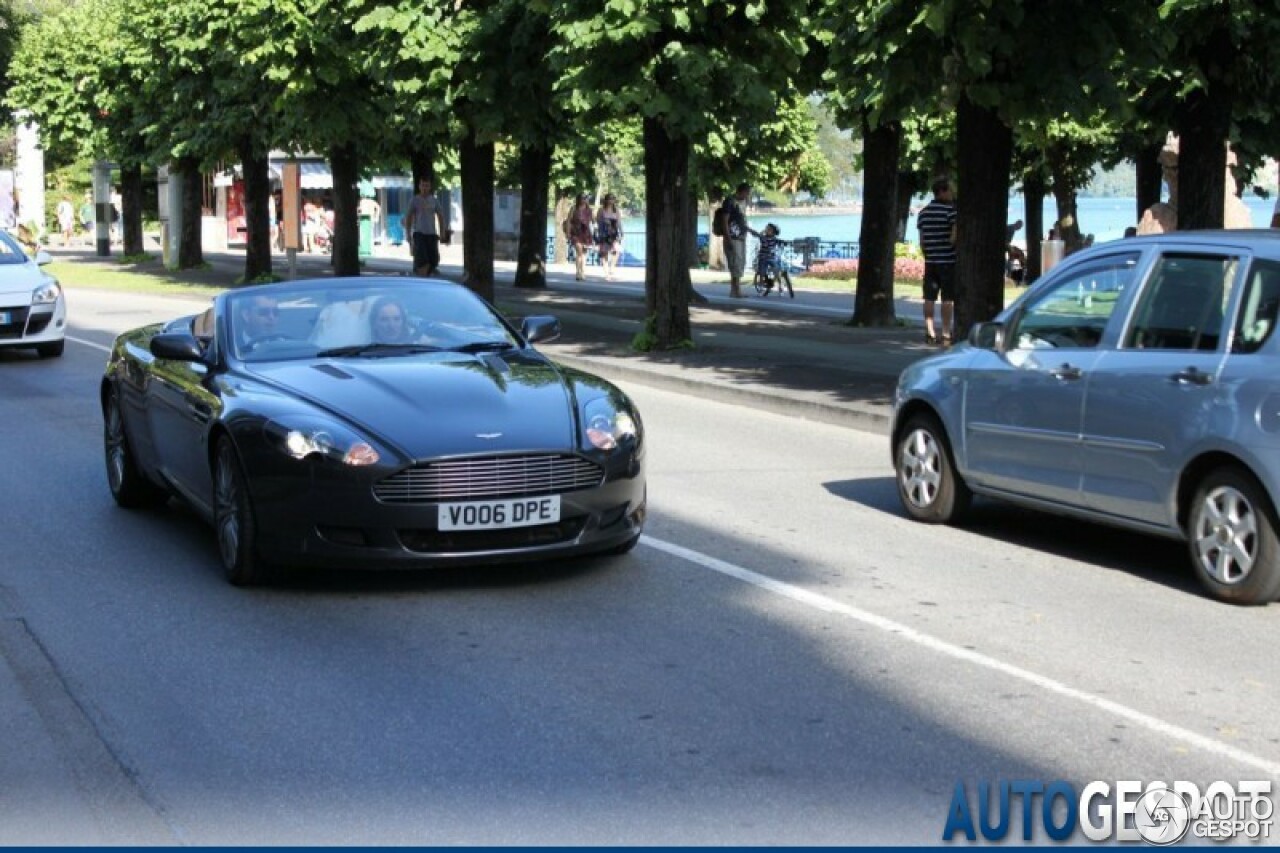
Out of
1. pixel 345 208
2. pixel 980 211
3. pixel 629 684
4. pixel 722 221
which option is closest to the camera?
pixel 629 684

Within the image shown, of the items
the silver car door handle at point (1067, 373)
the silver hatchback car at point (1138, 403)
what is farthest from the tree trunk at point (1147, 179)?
the silver car door handle at point (1067, 373)

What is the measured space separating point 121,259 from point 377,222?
62.4ft

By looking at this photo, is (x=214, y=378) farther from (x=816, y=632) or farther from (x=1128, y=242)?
(x=1128, y=242)

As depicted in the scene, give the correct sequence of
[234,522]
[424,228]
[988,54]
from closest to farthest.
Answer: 1. [234,522]
2. [988,54]
3. [424,228]

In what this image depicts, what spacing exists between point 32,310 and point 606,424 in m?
14.4

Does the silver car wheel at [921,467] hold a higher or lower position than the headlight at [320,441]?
lower

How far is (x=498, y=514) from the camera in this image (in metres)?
8.19

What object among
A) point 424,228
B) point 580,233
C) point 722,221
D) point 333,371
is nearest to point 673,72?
point 333,371

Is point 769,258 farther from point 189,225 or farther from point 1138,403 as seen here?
point 1138,403

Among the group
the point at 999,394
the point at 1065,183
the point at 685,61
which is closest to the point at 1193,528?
the point at 999,394

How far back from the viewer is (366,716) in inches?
253

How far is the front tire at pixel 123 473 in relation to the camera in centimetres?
1088

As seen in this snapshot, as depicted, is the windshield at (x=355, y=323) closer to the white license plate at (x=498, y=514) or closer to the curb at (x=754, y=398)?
the white license plate at (x=498, y=514)

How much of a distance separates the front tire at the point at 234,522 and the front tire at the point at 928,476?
3.94m
